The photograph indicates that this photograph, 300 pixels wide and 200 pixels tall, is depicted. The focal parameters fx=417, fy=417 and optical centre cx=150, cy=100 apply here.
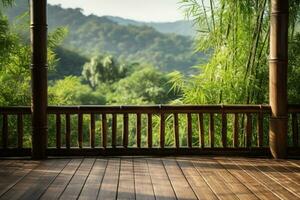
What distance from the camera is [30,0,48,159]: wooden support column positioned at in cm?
470

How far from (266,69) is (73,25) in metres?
18.1

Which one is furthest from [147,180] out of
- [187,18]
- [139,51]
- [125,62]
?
[139,51]

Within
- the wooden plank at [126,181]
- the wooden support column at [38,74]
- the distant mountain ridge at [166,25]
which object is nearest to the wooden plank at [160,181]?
the wooden plank at [126,181]

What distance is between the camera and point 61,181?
375 cm

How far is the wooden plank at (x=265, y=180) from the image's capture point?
3.29 m

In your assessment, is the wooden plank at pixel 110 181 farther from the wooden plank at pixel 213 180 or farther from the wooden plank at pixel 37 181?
the wooden plank at pixel 213 180

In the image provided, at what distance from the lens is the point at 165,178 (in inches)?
152

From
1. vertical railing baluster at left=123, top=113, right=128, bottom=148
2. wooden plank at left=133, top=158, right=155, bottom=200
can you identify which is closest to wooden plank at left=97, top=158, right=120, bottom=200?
wooden plank at left=133, top=158, right=155, bottom=200

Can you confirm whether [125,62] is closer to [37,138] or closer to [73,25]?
[73,25]

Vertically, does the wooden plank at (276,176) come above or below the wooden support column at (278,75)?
below

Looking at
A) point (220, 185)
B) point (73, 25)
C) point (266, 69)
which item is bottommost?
point (220, 185)

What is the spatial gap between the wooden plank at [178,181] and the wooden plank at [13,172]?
1.39 m

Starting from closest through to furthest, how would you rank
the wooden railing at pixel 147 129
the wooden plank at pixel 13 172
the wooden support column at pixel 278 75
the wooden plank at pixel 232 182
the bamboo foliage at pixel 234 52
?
the wooden plank at pixel 232 182 → the wooden plank at pixel 13 172 → the wooden support column at pixel 278 75 → the wooden railing at pixel 147 129 → the bamboo foliage at pixel 234 52

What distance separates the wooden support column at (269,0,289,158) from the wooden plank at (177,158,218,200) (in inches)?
42.8
